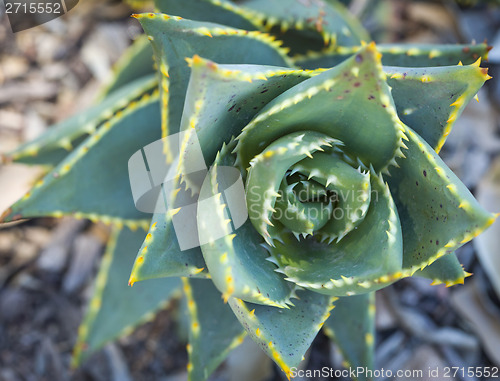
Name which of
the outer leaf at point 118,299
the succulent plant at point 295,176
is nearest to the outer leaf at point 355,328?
Result: the succulent plant at point 295,176

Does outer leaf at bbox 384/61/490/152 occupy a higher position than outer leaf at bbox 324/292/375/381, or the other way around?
outer leaf at bbox 384/61/490/152

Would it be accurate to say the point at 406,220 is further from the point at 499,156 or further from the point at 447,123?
the point at 499,156

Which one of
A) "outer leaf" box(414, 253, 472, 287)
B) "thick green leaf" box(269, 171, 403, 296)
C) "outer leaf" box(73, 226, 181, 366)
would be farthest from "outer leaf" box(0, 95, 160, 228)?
"outer leaf" box(414, 253, 472, 287)

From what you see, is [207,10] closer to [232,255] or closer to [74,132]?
[74,132]

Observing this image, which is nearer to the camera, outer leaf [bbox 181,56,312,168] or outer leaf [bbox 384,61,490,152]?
outer leaf [bbox 181,56,312,168]

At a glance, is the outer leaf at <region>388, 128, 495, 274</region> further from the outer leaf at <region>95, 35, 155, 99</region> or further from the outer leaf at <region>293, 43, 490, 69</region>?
the outer leaf at <region>95, 35, 155, 99</region>

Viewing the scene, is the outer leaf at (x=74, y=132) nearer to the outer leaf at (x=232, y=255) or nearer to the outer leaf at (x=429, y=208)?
the outer leaf at (x=232, y=255)

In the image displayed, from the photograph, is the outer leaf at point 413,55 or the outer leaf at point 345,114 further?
the outer leaf at point 413,55

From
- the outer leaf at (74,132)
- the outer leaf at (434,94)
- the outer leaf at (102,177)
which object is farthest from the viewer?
the outer leaf at (74,132)
